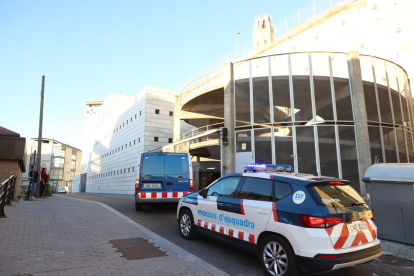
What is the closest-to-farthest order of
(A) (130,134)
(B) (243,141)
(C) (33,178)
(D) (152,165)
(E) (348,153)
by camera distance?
(D) (152,165), (E) (348,153), (C) (33,178), (B) (243,141), (A) (130,134)

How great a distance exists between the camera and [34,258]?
4.56 meters

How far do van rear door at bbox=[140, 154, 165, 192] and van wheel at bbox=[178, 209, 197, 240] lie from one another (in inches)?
148

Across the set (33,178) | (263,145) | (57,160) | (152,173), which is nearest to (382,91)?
(263,145)

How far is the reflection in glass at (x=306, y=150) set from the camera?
1428 cm

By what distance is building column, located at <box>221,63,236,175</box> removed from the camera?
1641 centimetres

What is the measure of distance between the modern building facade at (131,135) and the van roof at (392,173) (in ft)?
85.9

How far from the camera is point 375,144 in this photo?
1480cm

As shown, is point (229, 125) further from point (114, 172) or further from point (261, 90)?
point (114, 172)

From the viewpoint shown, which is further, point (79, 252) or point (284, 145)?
point (284, 145)

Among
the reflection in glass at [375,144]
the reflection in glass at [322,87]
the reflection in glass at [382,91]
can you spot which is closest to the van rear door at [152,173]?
the reflection in glass at [322,87]

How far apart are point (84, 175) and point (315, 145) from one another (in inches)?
2564

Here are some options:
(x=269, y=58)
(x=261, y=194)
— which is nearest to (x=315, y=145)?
(x=269, y=58)

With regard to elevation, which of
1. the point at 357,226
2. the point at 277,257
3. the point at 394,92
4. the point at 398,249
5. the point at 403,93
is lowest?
the point at 398,249

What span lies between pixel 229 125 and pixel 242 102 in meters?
1.71
